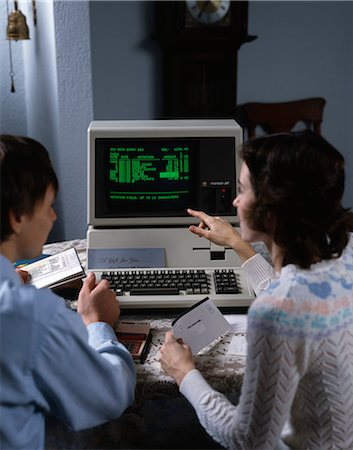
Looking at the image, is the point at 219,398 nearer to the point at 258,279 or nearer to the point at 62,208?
the point at 258,279

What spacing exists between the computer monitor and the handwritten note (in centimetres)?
8

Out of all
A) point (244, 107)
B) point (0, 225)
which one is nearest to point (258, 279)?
point (0, 225)

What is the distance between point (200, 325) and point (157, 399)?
0.21 metres

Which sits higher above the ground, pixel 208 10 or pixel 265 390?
pixel 208 10

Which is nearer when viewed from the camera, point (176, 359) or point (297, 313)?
point (297, 313)

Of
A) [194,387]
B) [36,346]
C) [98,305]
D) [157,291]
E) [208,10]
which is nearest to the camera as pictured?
[36,346]

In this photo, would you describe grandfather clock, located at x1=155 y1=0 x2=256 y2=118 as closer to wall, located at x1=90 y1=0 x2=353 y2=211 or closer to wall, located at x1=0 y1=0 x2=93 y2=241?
wall, located at x1=90 y1=0 x2=353 y2=211

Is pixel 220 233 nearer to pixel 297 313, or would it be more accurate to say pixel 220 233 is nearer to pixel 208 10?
pixel 297 313

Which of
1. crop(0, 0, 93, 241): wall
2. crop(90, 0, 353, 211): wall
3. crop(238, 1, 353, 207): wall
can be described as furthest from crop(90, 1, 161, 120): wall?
crop(238, 1, 353, 207): wall

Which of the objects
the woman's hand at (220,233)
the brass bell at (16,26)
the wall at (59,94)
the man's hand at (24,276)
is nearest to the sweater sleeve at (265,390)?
the woman's hand at (220,233)

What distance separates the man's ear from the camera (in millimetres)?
1119

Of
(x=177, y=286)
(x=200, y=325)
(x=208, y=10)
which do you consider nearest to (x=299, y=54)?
(x=208, y=10)

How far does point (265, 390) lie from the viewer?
1.12 meters

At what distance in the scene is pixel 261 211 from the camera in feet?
3.95
